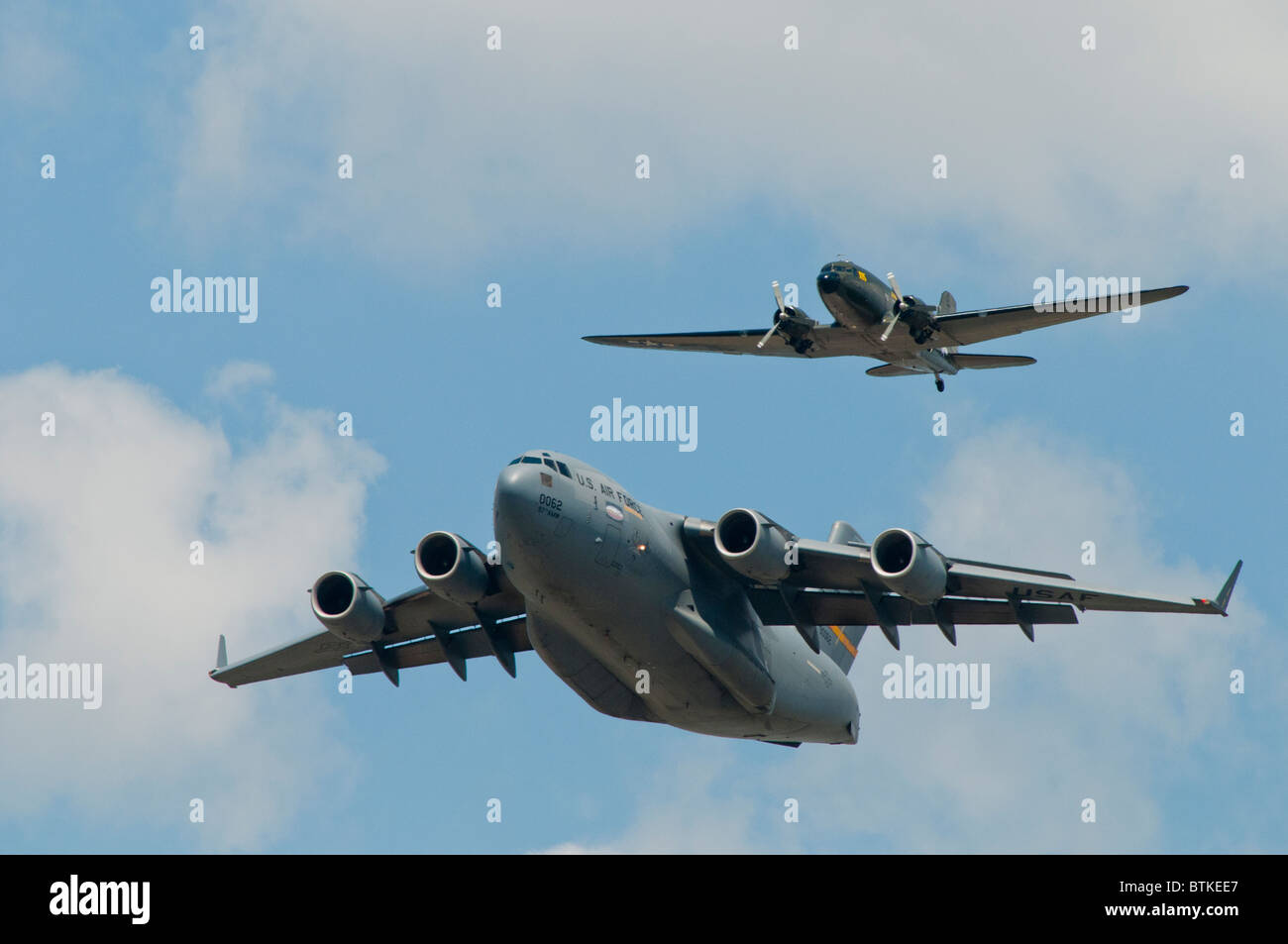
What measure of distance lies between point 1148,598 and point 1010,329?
1018cm

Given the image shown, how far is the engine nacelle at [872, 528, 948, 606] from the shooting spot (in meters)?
27.1

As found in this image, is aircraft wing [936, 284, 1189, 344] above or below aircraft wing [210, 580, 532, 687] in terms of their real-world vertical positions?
above

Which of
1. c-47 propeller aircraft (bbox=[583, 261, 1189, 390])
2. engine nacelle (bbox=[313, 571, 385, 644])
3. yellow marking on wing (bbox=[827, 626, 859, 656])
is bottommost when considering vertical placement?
yellow marking on wing (bbox=[827, 626, 859, 656])

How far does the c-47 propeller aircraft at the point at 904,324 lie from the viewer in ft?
113

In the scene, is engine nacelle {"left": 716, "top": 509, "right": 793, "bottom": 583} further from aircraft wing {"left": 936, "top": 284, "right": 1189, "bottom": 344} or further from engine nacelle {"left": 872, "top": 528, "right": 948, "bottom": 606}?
aircraft wing {"left": 936, "top": 284, "right": 1189, "bottom": 344}

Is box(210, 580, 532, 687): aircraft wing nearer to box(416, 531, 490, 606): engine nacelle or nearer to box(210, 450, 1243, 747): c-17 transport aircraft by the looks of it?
box(210, 450, 1243, 747): c-17 transport aircraft

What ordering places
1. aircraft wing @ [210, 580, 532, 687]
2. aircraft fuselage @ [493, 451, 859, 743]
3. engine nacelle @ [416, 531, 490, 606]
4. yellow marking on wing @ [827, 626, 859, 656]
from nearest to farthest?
aircraft fuselage @ [493, 451, 859, 743] → engine nacelle @ [416, 531, 490, 606] → aircraft wing @ [210, 580, 532, 687] → yellow marking on wing @ [827, 626, 859, 656]

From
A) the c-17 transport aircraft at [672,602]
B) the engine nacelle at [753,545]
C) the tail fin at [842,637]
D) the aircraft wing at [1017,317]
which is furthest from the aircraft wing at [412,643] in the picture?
the aircraft wing at [1017,317]

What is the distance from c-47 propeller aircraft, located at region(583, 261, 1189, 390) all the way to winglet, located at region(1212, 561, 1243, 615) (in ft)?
28.5

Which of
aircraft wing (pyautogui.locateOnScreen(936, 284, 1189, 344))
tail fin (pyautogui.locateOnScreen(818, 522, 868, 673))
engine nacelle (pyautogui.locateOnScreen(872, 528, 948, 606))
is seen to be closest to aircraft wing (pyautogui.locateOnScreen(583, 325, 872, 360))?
aircraft wing (pyautogui.locateOnScreen(936, 284, 1189, 344))

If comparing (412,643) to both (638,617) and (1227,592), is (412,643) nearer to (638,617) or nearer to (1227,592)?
(638,617)

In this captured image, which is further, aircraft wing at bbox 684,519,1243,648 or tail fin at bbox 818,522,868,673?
tail fin at bbox 818,522,868,673

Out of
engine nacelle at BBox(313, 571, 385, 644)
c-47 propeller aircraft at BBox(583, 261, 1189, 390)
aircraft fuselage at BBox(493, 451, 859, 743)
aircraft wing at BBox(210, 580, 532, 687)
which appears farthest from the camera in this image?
c-47 propeller aircraft at BBox(583, 261, 1189, 390)

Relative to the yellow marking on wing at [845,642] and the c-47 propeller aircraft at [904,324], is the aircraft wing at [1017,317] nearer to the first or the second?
the c-47 propeller aircraft at [904,324]
